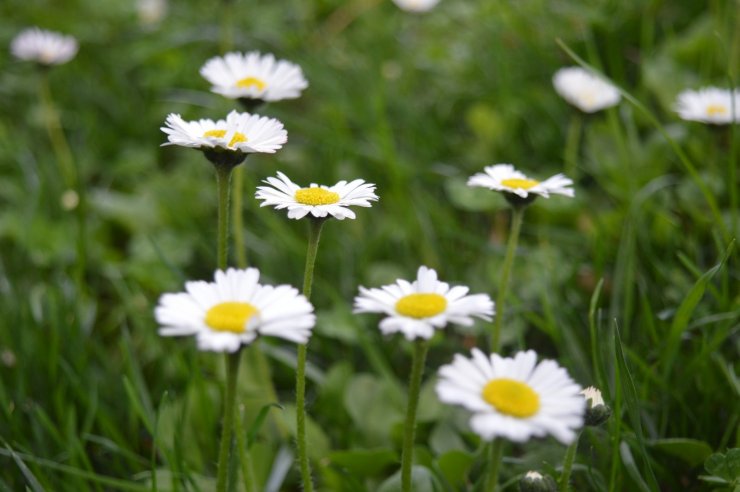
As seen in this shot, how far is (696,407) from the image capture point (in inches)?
47.8

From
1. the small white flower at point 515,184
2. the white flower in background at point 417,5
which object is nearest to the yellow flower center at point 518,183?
the small white flower at point 515,184

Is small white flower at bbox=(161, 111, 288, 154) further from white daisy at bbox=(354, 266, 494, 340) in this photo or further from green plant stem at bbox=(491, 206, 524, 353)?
green plant stem at bbox=(491, 206, 524, 353)

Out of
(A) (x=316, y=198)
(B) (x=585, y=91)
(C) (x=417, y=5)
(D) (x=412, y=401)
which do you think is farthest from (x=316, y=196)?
(C) (x=417, y=5)

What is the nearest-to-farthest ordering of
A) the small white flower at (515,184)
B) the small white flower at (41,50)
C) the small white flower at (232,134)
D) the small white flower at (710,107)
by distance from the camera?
the small white flower at (232,134), the small white flower at (515,184), the small white flower at (710,107), the small white flower at (41,50)

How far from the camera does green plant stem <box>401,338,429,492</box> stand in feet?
→ 2.64

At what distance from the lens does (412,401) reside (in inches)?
32.8

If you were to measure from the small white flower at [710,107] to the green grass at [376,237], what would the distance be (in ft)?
0.14

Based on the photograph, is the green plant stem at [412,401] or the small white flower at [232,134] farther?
the small white flower at [232,134]

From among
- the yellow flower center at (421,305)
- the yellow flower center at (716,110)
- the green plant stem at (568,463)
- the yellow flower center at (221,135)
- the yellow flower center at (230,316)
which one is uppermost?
the yellow flower center at (716,110)

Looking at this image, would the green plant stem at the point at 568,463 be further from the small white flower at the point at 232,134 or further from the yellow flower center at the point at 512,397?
the small white flower at the point at 232,134

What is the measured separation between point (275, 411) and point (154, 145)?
1.26 m

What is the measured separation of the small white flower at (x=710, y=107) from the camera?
1.54 m

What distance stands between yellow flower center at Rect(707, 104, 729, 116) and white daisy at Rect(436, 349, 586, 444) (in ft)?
3.33

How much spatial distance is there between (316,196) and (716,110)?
1045mm
